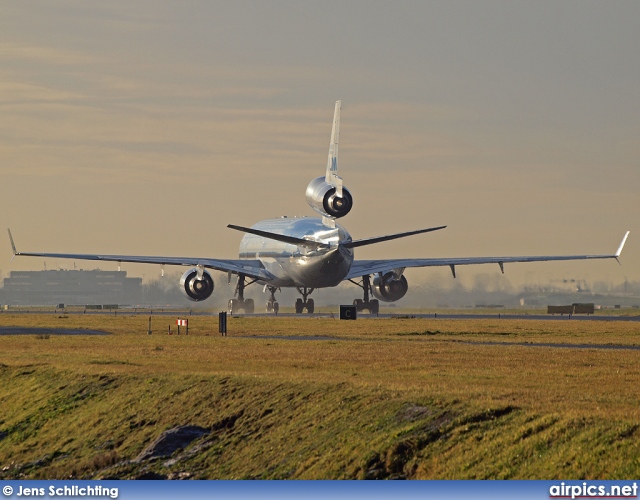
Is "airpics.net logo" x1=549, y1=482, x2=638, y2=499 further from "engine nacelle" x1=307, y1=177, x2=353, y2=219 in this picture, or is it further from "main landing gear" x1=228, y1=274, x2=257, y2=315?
"main landing gear" x1=228, y1=274, x2=257, y2=315

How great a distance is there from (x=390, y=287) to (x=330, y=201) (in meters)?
21.7

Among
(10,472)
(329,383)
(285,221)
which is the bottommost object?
(10,472)

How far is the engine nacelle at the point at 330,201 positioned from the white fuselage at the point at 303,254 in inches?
363

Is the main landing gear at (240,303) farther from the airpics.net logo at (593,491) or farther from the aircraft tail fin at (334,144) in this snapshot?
the airpics.net logo at (593,491)

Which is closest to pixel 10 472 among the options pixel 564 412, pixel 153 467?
pixel 153 467

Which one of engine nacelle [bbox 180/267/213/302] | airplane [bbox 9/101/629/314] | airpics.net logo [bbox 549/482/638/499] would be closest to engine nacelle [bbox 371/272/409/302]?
airplane [bbox 9/101/629/314]

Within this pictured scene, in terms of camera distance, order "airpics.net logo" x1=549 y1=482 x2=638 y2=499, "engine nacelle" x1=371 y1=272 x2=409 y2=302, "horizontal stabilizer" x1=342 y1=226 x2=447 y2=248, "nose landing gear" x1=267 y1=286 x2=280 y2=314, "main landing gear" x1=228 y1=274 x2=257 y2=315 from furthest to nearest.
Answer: "nose landing gear" x1=267 y1=286 x2=280 y2=314 < "main landing gear" x1=228 y1=274 x2=257 y2=315 < "engine nacelle" x1=371 y1=272 x2=409 y2=302 < "horizontal stabilizer" x1=342 y1=226 x2=447 y2=248 < "airpics.net logo" x1=549 y1=482 x2=638 y2=499

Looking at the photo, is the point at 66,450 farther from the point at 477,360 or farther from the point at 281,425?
the point at 477,360

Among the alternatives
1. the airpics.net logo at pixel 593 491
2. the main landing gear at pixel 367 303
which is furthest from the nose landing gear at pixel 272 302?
the airpics.net logo at pixel 593 491

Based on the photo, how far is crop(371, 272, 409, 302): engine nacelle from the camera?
114625 millimetres

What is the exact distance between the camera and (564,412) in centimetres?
3042

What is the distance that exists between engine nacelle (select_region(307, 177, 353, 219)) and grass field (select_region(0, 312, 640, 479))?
3305 centimetres

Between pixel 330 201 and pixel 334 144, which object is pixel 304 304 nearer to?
pixel 334 144

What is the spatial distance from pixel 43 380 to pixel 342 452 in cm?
2050
